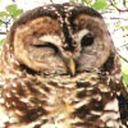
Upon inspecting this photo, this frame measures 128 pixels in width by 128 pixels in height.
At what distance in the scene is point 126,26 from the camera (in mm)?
4797

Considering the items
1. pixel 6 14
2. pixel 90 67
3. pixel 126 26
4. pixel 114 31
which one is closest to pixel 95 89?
pixel 90 67

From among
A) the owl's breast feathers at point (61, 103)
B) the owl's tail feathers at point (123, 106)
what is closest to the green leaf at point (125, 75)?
the owl's tail feathers at point (123, 106)

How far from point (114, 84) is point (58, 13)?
0.47 metres

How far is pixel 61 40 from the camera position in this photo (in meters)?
3.00

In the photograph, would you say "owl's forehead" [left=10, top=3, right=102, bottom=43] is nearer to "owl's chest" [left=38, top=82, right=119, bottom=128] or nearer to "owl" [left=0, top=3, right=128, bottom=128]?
"owl" [left=0, top=3, right=128, bottom=128]

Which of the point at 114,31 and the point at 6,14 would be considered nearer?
the point at 6,14

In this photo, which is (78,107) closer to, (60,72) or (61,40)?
(60,72)

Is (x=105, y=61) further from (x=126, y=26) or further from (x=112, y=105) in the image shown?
(x=126, y=26)

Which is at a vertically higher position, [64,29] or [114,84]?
[64,29]

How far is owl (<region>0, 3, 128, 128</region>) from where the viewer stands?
9.86 ft

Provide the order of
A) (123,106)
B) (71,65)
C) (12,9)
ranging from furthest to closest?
(12,9)
(123,106)
(71,65)

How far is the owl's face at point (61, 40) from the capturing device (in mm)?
3000

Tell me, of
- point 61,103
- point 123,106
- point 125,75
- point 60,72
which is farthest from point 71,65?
point 125,75

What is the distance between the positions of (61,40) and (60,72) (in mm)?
162
